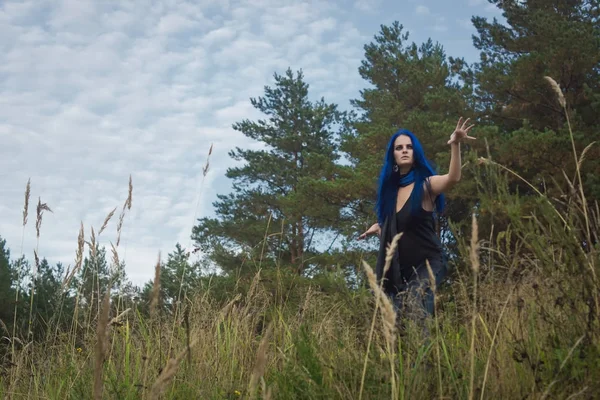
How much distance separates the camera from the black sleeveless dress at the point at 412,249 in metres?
3.62

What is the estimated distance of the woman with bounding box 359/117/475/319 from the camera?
3592mm

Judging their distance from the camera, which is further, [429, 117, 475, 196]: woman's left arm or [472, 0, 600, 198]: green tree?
[472, 0, 600, 198]: green tree

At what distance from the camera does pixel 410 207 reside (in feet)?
12.3

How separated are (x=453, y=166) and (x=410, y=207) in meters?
0.41

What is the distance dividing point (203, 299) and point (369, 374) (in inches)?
93.3

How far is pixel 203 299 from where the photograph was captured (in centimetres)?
416

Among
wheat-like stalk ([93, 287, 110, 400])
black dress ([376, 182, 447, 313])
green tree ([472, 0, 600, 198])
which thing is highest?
green tree ([472, 0, 600, 198])

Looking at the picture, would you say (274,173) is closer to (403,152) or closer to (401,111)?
(401,111)

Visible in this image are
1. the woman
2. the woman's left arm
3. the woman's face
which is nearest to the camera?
the woman's left arm

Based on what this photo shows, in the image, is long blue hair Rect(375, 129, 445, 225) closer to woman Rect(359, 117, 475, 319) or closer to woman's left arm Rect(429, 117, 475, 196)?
woman Rect(359, 117, 475, 319)

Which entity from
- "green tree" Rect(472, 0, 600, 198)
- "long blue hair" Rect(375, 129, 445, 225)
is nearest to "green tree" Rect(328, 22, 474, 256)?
"green tree" Rect(472, 0, 600, 198)

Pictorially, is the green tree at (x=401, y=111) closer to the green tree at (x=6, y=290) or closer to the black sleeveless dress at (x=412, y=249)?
the black sleeveless dress at (x=412, y=249)

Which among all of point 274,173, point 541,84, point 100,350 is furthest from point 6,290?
point 100,350

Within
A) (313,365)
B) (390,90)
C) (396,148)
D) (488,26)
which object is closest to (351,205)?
(390,90)
